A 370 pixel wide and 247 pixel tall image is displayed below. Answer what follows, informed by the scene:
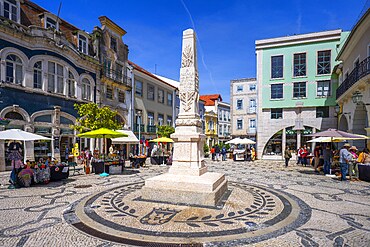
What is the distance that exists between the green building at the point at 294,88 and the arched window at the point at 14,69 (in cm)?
2111

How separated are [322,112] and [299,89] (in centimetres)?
316

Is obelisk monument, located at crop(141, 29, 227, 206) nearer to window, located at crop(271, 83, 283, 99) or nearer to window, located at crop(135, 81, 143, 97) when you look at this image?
window, located at crop(135, 81, 143, 97)

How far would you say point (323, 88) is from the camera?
862 inches

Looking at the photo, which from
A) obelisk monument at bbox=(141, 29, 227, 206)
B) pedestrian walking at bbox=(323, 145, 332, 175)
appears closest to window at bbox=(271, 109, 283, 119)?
pedestrian walking at bbox=(323, 145, 332, 175)

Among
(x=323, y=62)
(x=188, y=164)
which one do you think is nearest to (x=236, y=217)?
(x=188, y=164)

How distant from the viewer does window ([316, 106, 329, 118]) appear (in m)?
21.6

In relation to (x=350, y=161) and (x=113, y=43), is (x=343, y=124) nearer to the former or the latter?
(x=350, y=161)

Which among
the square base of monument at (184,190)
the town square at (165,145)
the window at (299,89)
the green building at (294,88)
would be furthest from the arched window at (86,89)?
the window at (299,89)

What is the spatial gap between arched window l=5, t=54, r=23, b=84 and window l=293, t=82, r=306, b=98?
2357cm

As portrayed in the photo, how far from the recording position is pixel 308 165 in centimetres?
1748

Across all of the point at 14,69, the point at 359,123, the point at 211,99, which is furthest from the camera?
the point at 211,99

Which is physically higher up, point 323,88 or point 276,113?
point 323,88

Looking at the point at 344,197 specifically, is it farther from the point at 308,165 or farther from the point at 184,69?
the point at 308,165

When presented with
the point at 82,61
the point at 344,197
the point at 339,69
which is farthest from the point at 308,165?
the point at 82,61
